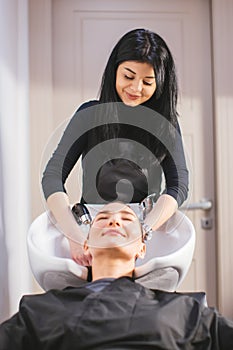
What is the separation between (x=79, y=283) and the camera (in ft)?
4.41

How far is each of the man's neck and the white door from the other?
0.89 metres

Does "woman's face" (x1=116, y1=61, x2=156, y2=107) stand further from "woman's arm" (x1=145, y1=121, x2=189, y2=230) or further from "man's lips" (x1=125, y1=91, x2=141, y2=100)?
"woman's arm" (x1=145, y1=121, x2=189, y2=230)

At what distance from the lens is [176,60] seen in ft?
7.01

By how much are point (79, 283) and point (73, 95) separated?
997 millimetres

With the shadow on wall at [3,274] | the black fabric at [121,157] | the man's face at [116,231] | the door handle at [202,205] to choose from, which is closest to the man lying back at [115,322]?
the man's face at [116,231]

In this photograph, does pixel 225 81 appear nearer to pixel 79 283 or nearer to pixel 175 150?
pixel 175 150

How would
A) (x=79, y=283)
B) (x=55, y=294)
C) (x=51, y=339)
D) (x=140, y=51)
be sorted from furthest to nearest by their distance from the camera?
(x=140, y=51)
(x=79, y=283)
(x=55, y=294)
(x=51, y=339)

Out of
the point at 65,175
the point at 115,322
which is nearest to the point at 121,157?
the point at 65,175

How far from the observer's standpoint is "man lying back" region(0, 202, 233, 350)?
→ 3.31 feet

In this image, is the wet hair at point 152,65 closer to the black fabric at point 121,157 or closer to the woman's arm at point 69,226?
the black fabric at point 121,157

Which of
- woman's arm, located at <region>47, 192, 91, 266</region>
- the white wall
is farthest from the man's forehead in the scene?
the white wall

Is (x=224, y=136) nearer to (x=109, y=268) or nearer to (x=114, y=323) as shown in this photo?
(x=109, y=268)

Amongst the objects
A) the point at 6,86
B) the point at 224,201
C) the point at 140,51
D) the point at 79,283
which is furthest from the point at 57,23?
the point at 79,283

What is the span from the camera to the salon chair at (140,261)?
130cm
